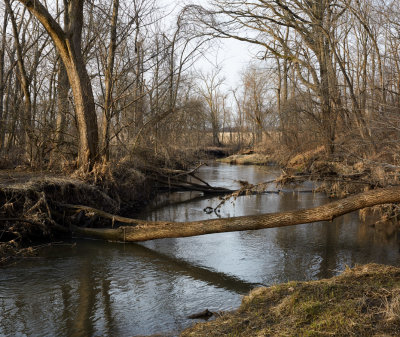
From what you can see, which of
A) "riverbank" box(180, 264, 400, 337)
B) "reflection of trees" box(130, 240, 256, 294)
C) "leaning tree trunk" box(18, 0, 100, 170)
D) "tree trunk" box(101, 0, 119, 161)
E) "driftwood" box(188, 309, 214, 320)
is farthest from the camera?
"tree trunk" box(101, 0, 119, 161)

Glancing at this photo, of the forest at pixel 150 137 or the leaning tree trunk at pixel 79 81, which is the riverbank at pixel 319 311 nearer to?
the forest at pixel 150 137

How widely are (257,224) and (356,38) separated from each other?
49.5 ft

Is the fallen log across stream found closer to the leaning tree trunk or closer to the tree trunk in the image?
the leaning tree trunk

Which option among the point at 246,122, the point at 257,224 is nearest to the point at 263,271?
the point at 257,224

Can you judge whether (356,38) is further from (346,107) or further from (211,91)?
(211,91)

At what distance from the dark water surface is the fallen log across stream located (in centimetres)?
47

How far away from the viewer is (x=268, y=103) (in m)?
40.5

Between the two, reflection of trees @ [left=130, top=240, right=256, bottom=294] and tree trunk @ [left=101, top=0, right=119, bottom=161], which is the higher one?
tree trunk @ [left=101, top=0, right=119, bottom=161]

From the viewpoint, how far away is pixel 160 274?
7492 mm

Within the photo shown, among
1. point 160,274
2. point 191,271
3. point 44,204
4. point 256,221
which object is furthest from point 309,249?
point 44,204

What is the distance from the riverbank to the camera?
→ 3.76m

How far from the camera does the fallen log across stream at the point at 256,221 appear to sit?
22.6ft

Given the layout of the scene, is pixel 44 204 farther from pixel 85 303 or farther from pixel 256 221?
pixel 256 221

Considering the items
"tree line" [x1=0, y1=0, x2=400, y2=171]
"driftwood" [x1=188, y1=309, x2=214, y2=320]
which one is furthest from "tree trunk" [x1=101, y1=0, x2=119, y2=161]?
"driftwood" [x1=188, y1=309, x2=214, y2=320]
